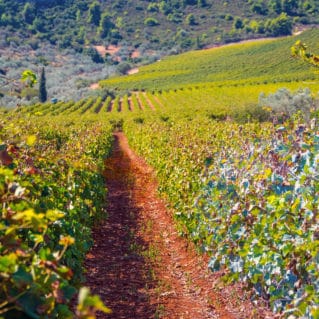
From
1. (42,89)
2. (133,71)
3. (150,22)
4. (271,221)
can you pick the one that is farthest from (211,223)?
(150,22)

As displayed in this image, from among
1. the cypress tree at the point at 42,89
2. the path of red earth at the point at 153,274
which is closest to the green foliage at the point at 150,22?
the cypress tree at the point at 42,89

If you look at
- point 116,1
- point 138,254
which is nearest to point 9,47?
point 116,1

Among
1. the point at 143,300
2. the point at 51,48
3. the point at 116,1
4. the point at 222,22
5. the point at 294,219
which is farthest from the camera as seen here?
the point at 116,1

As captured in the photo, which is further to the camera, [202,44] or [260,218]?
[202,44]

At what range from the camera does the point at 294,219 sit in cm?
441

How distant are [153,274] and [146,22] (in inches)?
4899

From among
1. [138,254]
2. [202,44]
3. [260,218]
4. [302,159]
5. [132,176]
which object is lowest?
[202,44]

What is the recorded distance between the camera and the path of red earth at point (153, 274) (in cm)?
589

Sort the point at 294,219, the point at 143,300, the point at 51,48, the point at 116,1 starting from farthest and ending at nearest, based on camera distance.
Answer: the point at 116,1, the point at 51,48, the point at 143,300, the point at 294,219

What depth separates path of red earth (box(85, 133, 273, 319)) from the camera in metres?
5.89

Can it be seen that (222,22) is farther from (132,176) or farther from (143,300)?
(143,300)

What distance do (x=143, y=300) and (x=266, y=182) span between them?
218 cm

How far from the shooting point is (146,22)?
126 meters

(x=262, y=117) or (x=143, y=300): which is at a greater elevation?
(x=143, y=300)
